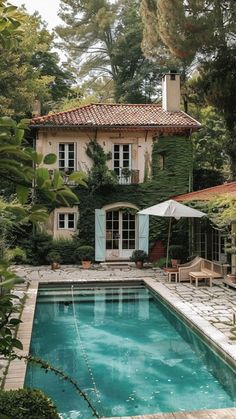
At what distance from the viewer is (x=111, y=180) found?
18172 mm

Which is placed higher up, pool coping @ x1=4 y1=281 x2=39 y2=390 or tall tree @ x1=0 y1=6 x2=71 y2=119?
tall tree @ x1=0 y1=6 x2=71 y2=119

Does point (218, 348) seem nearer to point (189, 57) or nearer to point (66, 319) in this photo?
point (66, 319)

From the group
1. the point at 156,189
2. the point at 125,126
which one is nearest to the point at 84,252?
the point at 156,189

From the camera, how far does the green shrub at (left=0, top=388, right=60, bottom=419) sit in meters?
Result: 3.74

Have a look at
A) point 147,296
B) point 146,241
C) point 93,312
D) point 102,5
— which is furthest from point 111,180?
Answer: point 102,5

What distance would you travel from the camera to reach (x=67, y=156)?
1877 cm

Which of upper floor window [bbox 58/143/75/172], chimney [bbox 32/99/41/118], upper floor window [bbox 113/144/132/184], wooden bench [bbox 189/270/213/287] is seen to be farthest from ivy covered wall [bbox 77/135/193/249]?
chimney [bbox 32/99/41/118]

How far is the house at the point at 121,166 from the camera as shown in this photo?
18531 mm

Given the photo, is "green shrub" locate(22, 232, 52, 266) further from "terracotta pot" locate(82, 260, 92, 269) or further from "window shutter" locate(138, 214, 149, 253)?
"window shutter" locate(138, 214, 149, 253)

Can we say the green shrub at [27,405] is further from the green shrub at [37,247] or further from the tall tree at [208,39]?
the tall tree at [208,39]

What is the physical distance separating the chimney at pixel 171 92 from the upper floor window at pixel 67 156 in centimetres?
543

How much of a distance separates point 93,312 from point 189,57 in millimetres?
14277

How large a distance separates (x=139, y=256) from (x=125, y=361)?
953cm

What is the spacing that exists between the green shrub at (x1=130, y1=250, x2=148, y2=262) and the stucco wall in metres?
3.46
